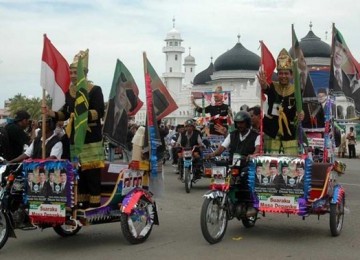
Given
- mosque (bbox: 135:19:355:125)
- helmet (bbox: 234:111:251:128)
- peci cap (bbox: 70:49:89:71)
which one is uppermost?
mosque (bbox: 135:19:355:125)

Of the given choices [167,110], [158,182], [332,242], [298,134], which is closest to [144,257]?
[158,182]

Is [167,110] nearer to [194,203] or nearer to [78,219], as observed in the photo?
[78,219]

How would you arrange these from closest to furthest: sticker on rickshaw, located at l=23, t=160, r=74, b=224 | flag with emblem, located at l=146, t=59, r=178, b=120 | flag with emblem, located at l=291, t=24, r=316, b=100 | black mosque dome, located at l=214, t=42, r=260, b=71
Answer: sticker on rickshaw, located at l=23, t=160, r=74, b=224 → flag with emblem, located at l=146, t=59, r=178, b=120 → flag with emblem, located at l=291, t=24, r=316, b=100 → black mosque dome, located at l=214, t=42, r=260, b=71

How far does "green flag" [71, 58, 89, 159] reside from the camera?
6.83 m

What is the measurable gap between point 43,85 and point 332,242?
13.4 feet

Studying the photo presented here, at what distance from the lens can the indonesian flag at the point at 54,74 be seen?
6.97 m

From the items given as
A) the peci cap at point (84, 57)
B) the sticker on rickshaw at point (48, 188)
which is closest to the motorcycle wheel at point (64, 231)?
the sticker on rickshaw at point (48, 188)

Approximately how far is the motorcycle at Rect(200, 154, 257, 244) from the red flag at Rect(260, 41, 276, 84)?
50.5 inches

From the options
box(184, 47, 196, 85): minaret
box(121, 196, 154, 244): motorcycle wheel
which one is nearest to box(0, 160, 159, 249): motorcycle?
box(121, 196, 154, 244): motorcycle wheel

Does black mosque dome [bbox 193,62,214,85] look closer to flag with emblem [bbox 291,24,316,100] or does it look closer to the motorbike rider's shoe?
flag with emblem [bbox 291,24,316,100]

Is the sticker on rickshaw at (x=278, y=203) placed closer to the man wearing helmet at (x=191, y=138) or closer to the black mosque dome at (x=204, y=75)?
the man wearing helmet at (x=191, y=138)

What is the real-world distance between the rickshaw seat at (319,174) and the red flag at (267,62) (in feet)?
4.55

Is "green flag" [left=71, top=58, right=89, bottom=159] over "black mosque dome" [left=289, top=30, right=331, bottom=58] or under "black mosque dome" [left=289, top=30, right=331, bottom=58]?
under

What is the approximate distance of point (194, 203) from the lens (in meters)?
11.3
